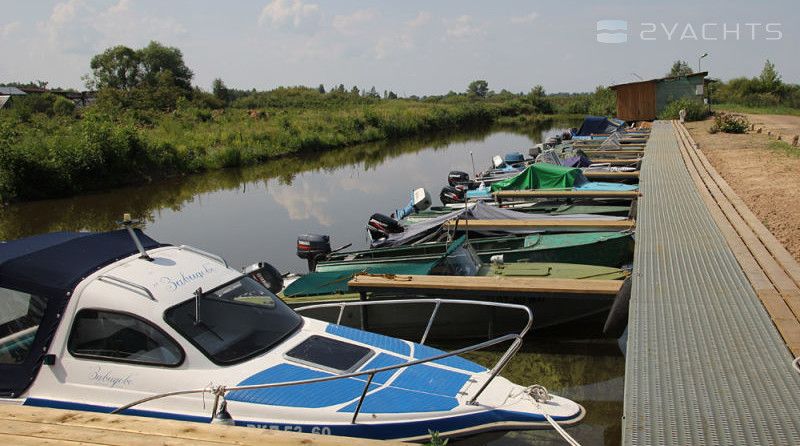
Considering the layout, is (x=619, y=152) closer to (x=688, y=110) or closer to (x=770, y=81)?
(x=688, y=110)

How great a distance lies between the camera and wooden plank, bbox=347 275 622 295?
7.54 meters

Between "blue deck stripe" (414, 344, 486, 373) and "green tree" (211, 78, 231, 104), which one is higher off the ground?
"green tree" (211, 78, 231, 104)

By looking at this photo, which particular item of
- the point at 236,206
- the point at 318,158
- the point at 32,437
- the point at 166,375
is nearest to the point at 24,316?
the point at 166,375

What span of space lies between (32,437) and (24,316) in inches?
77.3

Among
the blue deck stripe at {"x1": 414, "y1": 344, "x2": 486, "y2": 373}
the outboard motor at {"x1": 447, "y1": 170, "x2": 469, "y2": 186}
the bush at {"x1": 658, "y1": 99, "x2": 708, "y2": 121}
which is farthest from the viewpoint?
the bush at {"x1": 658, "y1": 99, "x2": 708, "y2": 121}

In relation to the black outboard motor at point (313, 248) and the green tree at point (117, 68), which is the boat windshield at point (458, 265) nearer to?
the black outboard motor at point (313, 248)

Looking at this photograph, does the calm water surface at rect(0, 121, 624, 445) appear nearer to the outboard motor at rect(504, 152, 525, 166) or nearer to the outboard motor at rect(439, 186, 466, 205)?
the outboard motor at rect(504, 152, 525, 166)

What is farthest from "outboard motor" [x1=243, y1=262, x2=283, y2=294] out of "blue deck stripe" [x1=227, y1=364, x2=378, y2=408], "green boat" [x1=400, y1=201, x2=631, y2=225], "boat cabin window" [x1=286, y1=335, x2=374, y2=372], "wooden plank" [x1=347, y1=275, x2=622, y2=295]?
"green boat" [x1=400, y1=201, x2=631, y2=225]

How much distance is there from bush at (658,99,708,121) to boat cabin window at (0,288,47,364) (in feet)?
130

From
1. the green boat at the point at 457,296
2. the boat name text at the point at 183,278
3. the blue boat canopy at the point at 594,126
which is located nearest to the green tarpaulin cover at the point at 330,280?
the green boat at the point at 457,296

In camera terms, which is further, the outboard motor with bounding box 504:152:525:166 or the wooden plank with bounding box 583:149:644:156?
the outboard motor with bounding box 504:152:525:166

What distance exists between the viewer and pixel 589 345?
822 cm

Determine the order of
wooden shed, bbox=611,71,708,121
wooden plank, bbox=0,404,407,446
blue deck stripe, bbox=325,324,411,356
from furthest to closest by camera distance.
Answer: wooden shed, bbox=611,71,708,121 → blue deck stripe, bbox=325,324,411,356 → wooden plank, bbox=0,404,407,446

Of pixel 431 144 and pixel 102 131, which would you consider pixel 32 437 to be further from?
pixel 431 144
